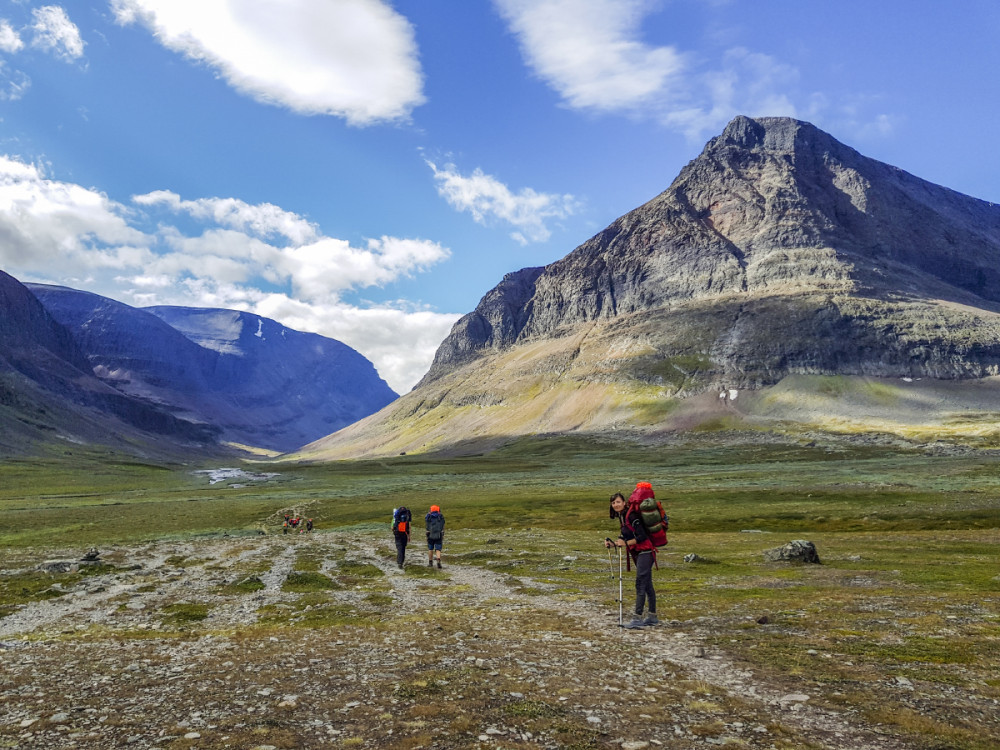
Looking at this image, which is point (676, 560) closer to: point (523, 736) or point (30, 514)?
point (523, 736)

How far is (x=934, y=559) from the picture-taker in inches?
1203

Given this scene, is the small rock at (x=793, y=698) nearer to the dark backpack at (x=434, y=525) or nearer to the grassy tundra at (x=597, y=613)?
the grassy tundra at (x=597, y=613)

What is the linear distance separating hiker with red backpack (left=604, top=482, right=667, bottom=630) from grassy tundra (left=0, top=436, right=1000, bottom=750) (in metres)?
0.96

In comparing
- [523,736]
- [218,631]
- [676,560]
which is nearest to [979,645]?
[523,736]

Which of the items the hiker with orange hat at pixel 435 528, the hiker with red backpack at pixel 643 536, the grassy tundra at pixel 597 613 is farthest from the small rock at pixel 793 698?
the hiker with orange hat at pixel 435 528

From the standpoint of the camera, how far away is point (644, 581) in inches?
719

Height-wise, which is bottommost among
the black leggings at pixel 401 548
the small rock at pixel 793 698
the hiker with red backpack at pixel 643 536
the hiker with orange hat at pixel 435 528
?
the black leggings at pixel 401 548

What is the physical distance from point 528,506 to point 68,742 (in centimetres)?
7526

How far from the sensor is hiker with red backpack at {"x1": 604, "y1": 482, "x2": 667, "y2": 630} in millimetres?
17750

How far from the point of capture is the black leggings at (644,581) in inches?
700

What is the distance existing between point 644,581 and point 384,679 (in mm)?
8908

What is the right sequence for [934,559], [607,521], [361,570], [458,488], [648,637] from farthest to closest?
[458,488] < [607,521] < [361,570] < [934,559] < [648,637]

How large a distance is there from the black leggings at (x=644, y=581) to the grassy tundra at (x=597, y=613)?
3.27ft

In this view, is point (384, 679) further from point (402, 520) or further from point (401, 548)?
point (401, 548)
